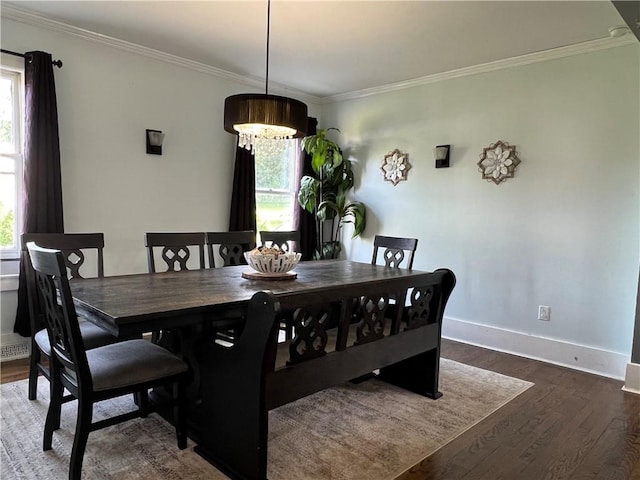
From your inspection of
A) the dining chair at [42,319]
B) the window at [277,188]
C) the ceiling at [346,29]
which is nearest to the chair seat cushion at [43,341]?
the dining chair at [42,319]

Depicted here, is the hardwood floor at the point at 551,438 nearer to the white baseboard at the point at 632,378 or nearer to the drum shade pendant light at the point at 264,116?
the white baseboard at the point at 632,378

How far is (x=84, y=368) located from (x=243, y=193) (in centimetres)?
293

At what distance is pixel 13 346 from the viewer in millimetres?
3438

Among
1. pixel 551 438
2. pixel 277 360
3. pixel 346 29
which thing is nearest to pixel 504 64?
pixel 346 29

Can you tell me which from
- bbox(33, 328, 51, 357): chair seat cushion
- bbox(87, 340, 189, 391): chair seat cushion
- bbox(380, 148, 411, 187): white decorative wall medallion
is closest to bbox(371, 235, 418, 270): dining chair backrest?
bbox(380, 148, 411, 187): white decorative wall medallion

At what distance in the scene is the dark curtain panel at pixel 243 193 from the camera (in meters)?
4.58

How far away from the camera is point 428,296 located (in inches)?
112

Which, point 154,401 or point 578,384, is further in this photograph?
point 578,384

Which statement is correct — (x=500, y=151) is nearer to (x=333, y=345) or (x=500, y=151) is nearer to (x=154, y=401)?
(x=333, y=345)

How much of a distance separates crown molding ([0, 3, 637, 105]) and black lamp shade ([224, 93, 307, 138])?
6.08 ft

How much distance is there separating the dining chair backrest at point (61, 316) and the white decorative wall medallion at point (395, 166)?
3559 millimetres

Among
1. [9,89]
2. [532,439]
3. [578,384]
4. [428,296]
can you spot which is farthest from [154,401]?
[578,384]

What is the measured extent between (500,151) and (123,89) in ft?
10.8

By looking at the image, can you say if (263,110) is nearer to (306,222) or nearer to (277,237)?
(277,237)
